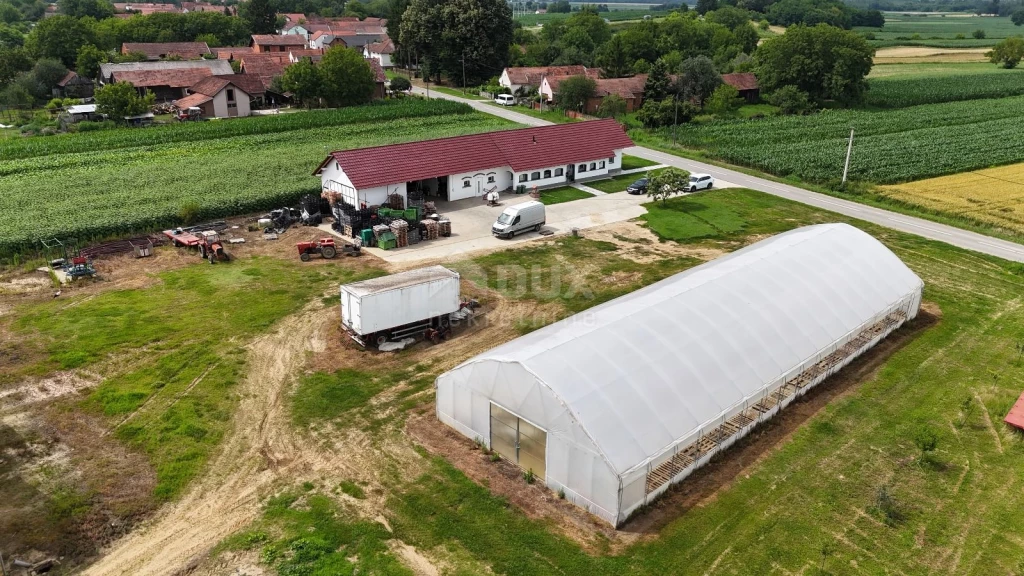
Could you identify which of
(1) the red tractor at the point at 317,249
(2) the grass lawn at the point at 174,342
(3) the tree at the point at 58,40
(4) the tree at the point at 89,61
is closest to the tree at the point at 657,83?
(1) the red tractor at the point at 317,249

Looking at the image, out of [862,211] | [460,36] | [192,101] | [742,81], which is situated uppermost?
[460,36]

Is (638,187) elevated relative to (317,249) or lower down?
elevated

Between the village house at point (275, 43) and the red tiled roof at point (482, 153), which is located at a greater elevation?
the village house at point (275, 43)

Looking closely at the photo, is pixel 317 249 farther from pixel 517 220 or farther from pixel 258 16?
pixel 258 16

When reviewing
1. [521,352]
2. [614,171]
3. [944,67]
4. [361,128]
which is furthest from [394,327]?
[944,67]

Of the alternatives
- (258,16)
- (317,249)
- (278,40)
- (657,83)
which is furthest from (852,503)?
(258,16)

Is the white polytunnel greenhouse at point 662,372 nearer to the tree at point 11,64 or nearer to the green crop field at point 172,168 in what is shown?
the green crop field at point 172,168
